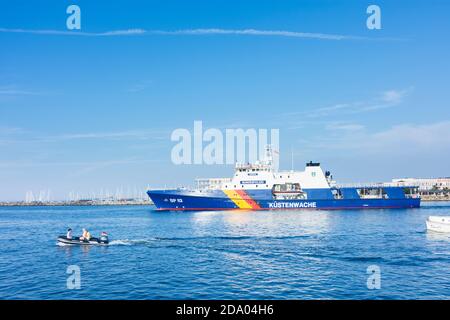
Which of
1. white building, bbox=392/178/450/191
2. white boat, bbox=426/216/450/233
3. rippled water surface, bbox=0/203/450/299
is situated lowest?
rippled water surface, bbox=0/203/450/299

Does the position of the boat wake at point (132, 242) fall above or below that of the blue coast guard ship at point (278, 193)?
below

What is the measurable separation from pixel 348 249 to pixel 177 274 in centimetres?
1440

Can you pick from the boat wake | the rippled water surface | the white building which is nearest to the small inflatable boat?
the rippled water surface

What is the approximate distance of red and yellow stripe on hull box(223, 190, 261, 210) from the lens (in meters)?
73.1

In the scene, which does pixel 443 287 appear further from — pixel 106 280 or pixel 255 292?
pixel 106 280

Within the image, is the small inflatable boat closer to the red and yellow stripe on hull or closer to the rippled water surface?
the rippled water surface

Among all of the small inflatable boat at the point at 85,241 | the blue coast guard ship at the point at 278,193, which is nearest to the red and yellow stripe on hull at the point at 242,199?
the blue coast guard ship at the point at 278,193

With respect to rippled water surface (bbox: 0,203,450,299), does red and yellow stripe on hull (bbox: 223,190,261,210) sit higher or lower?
higher

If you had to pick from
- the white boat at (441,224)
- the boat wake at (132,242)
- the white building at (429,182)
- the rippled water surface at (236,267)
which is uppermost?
the white building at (429,182)

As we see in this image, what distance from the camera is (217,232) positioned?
39.6 m

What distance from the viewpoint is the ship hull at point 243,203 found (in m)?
72.9

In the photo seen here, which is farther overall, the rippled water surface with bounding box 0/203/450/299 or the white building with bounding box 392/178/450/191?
the white building with bounding box 392/178/450/191

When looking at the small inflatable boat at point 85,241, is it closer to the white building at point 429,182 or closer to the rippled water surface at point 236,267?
the rippled water surface at point 236,267

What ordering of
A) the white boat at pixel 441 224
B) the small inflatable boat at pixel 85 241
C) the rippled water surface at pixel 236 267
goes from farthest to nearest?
1. the white boat at pixel 441 224
2. the small inflatable boat at pixel 85 241
3. the rippled water surface at pixel 236 267
